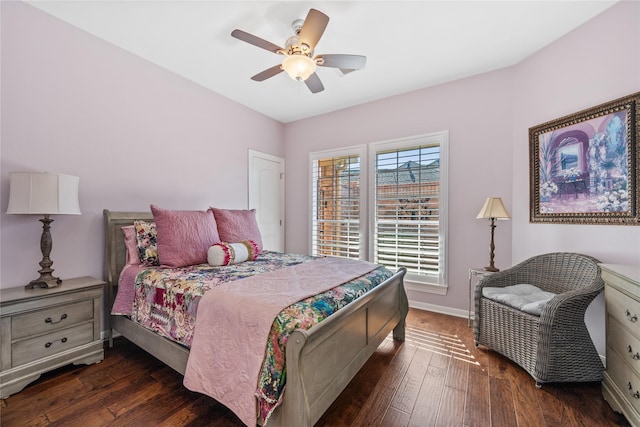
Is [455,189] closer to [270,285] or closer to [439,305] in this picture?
[439,305]

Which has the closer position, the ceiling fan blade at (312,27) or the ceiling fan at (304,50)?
the ceiling fan blade at (312,27)

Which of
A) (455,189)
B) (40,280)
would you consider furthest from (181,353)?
(455,189)

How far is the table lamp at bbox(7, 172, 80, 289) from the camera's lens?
183cm

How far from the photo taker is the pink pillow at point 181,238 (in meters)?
2.24

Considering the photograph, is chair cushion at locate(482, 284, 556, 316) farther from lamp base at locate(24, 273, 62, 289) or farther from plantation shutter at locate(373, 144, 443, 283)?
lamp base at locate(24, 273, 62, 289)

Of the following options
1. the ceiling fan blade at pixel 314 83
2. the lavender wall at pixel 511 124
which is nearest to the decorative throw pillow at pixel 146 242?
the ceiling fan blade at pixel 314 83

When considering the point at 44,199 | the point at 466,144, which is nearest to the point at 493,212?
the point at 466,144

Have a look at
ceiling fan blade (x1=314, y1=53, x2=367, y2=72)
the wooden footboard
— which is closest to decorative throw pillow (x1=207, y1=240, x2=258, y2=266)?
the wooden footboard

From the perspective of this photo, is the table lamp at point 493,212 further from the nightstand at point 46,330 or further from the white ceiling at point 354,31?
the nightstand at point 46,330

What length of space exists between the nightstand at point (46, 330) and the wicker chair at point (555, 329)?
3.13 metres

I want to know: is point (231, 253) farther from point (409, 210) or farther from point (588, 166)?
point (588, 166)

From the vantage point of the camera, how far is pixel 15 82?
200 cm

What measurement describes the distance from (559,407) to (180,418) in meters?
2.28

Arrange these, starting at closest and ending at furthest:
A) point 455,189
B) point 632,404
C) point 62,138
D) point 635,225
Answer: point 632,404 → point 635,225 → point 62,138 → point 455,189
